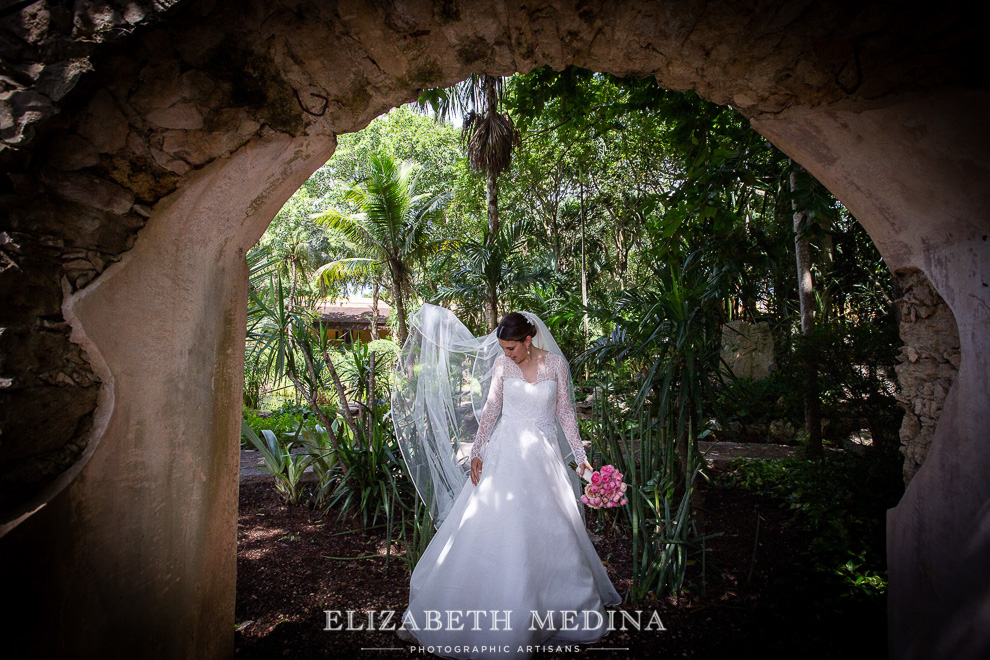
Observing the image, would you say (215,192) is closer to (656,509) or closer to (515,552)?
(515,552)

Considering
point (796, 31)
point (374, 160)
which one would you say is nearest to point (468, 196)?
point (374, 160)

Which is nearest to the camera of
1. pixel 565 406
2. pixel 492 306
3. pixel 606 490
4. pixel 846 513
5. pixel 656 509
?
pixel 606 490

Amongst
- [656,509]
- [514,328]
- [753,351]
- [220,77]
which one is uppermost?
[220,77]

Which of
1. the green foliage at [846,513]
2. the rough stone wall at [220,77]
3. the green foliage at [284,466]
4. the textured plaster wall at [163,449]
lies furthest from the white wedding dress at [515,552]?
the green foliage at [284,466]

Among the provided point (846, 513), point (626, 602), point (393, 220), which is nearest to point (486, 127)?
point (393, 220)

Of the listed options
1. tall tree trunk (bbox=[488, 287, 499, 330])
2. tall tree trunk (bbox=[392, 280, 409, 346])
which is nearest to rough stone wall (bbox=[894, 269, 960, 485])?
tall tree trunk (bbox=[488, 287, 499, 330])

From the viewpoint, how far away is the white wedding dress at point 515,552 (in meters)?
2.64

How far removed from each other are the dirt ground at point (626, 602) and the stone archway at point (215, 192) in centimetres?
78

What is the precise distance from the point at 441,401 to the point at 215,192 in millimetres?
2142

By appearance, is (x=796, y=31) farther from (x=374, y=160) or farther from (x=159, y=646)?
(x=374, y=160)

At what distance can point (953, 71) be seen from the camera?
73.8 inches

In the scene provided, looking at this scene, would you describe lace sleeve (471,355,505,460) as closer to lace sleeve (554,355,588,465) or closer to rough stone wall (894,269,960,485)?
lace sleeve (554,355,588,465)

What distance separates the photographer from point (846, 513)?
3.87m

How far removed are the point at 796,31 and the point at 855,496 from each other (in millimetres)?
3616
